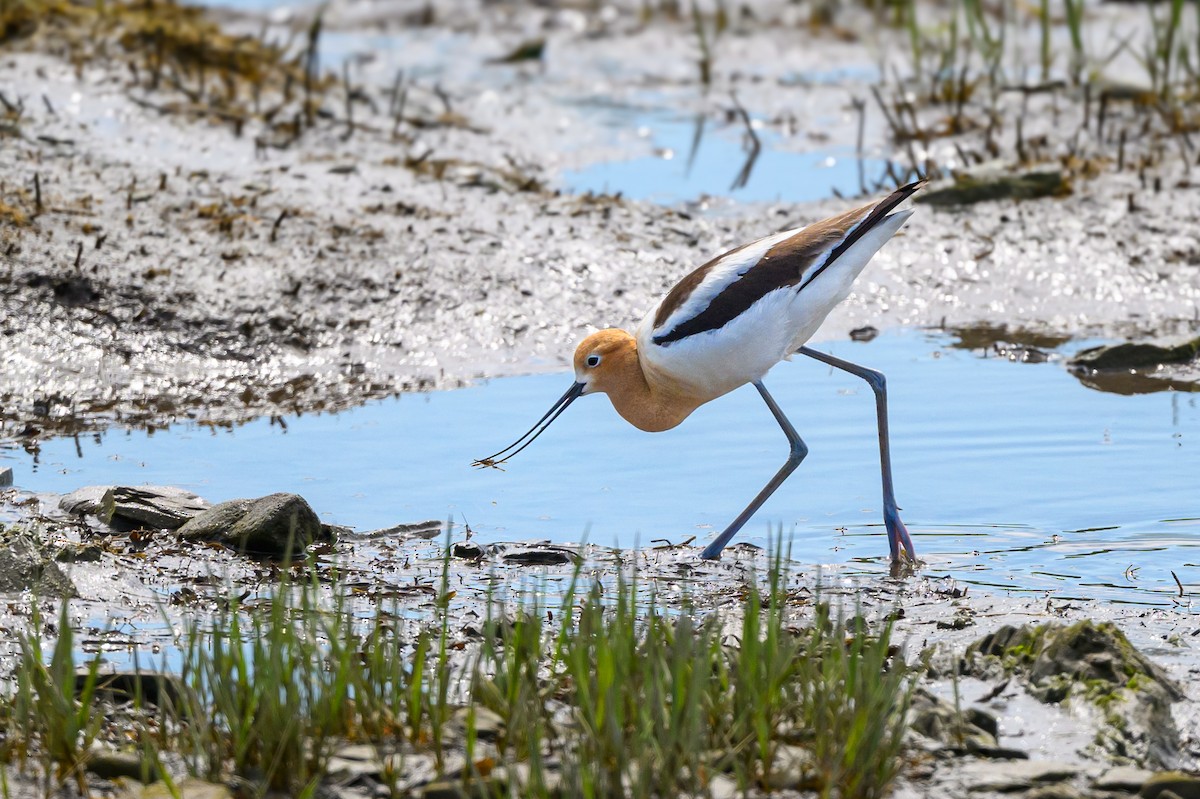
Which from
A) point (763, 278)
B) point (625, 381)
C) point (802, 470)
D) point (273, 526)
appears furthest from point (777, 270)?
point (273, 526)

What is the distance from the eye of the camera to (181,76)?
10.4m

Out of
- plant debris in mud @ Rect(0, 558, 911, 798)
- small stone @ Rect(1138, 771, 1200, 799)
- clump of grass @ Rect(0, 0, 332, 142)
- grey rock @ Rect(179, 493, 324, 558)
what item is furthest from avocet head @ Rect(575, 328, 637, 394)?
clump of grass @ Rect(0, 0, 332, 142)

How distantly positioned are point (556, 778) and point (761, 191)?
268 inches

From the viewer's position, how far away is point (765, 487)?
5.49 meters

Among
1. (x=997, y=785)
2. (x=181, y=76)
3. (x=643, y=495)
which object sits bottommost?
(x=997, y=785)

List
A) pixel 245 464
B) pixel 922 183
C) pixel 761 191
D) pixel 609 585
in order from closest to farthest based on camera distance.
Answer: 1. pixel 609 585
2. pixel 922 183
3. pixel 245 464
4. pixel 761 191

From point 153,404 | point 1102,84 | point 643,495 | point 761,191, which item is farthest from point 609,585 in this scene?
point 1102,84

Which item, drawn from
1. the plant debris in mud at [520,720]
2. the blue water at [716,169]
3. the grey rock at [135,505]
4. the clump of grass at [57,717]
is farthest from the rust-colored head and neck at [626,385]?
the blue water at [716,169]

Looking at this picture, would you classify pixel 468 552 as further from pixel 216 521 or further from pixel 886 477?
pixel 886 477

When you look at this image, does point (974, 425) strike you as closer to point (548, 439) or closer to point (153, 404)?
point (548, 439)

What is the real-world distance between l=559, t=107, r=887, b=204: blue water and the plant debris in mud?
5.99m

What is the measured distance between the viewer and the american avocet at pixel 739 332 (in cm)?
525

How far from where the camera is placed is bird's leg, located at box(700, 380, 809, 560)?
5215 millimetres

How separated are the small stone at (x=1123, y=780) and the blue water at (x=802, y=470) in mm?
1317
